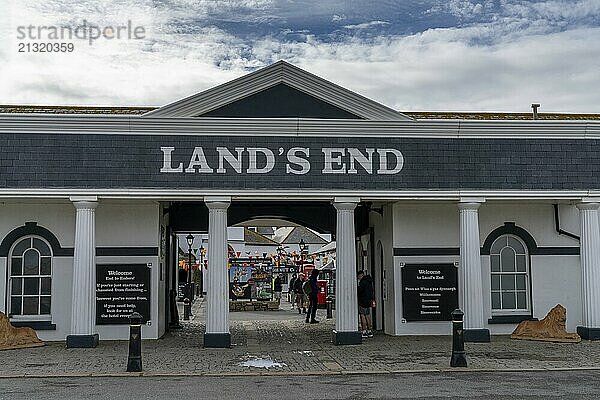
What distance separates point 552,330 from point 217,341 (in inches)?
315

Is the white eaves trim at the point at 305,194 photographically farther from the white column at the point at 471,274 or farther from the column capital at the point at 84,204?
the white column at the point at 471,274

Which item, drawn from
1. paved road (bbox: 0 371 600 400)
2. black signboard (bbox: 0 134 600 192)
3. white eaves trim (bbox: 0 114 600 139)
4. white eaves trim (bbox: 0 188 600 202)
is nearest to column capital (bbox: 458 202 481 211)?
white eaves trim (bbox: 0 188 600 202)

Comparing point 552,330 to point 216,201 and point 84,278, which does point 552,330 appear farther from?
point 84,278

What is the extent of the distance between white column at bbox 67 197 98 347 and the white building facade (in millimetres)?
32

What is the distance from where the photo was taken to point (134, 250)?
2053 cm

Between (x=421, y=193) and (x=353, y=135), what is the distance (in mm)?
2090

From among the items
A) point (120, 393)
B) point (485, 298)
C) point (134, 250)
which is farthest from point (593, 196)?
point (120, 393)

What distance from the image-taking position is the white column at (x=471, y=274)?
62.7 ft

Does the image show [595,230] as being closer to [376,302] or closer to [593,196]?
[593,196]

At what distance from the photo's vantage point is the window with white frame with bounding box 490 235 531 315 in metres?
21.5

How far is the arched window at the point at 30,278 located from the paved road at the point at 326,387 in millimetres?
6601

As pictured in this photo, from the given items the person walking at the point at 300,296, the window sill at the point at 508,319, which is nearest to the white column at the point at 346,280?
the window sill at the point at 508,319

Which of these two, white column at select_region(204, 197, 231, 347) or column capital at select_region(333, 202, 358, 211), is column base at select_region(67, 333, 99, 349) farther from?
column capital at select_region(333, 202, 358, 211)

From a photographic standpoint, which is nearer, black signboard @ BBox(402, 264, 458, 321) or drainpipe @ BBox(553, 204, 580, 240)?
black signboard @ BBox(402, 264, 458, 321)
